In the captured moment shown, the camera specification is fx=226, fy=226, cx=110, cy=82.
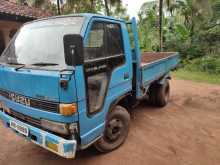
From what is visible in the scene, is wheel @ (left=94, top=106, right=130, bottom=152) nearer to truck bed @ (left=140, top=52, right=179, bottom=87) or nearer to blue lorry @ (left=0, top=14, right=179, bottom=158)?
blue lorry @ (left=0, top=14, right=179, bottom=158)

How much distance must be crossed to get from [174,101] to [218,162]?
3141 millimetres

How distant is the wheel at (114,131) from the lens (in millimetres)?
3725

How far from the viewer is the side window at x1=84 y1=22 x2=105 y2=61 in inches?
127

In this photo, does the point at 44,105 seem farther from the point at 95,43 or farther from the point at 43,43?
the point at 95,43

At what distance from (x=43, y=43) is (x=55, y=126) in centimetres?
124

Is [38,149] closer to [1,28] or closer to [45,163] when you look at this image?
[45,163]

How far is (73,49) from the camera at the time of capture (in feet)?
8.52

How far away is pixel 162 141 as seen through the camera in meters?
4.18

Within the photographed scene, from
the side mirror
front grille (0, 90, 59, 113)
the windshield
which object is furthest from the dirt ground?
the side mirror

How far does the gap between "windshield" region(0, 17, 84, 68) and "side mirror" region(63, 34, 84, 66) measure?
34 cm

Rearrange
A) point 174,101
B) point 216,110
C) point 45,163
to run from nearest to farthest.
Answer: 1. point 45,163
2. point 216,110
3. point 174,101

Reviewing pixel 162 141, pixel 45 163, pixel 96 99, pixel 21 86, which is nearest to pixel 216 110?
pixel 162 141

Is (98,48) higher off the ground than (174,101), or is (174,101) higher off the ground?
(98,48)

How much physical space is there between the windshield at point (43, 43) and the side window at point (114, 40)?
581 mm
